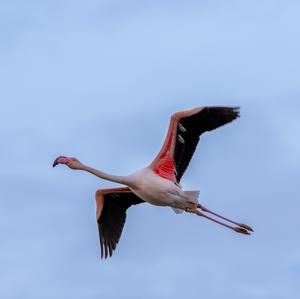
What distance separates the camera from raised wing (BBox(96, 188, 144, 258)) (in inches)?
1296

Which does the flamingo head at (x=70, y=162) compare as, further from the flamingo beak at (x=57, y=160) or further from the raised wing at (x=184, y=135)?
the raised wing at (x=184, y=135)

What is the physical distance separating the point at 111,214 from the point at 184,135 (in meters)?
4.31

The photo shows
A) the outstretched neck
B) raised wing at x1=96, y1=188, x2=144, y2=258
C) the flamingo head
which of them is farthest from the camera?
raised wing at x1=96, y1=188, x2=144, y2=258

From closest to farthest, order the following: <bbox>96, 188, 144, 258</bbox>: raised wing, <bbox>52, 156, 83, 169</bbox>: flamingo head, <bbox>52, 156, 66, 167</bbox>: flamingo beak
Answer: <bbox>52, 156, 66, 167</bbox>: flamingo beak → <bbox>52, 156, 83, 169</bbox>: flamingo head → <bbox>96, 188, 144, 258</bbox>: raised wing

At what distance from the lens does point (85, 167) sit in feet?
99.0

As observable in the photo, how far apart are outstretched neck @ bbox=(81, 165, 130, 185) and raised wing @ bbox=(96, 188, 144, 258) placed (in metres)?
2.68

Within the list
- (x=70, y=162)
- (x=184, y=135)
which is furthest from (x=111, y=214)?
(x=184, y=135)

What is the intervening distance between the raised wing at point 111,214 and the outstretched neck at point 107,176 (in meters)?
2.68

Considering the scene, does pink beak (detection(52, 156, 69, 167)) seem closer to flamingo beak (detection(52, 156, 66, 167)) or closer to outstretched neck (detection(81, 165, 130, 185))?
flamingo beak (detection(52, 156, 66, 167))

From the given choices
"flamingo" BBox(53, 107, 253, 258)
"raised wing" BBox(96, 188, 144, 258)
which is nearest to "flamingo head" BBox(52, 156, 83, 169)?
"flamingo" BBox(53, 107, 253, 258)

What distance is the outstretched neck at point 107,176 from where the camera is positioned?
2941 centimetres

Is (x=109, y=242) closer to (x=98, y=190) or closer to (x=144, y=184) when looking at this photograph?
(x=98, y=190)

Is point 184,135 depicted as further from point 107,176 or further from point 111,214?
point 111,214

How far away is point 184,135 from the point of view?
2995 centimetres
